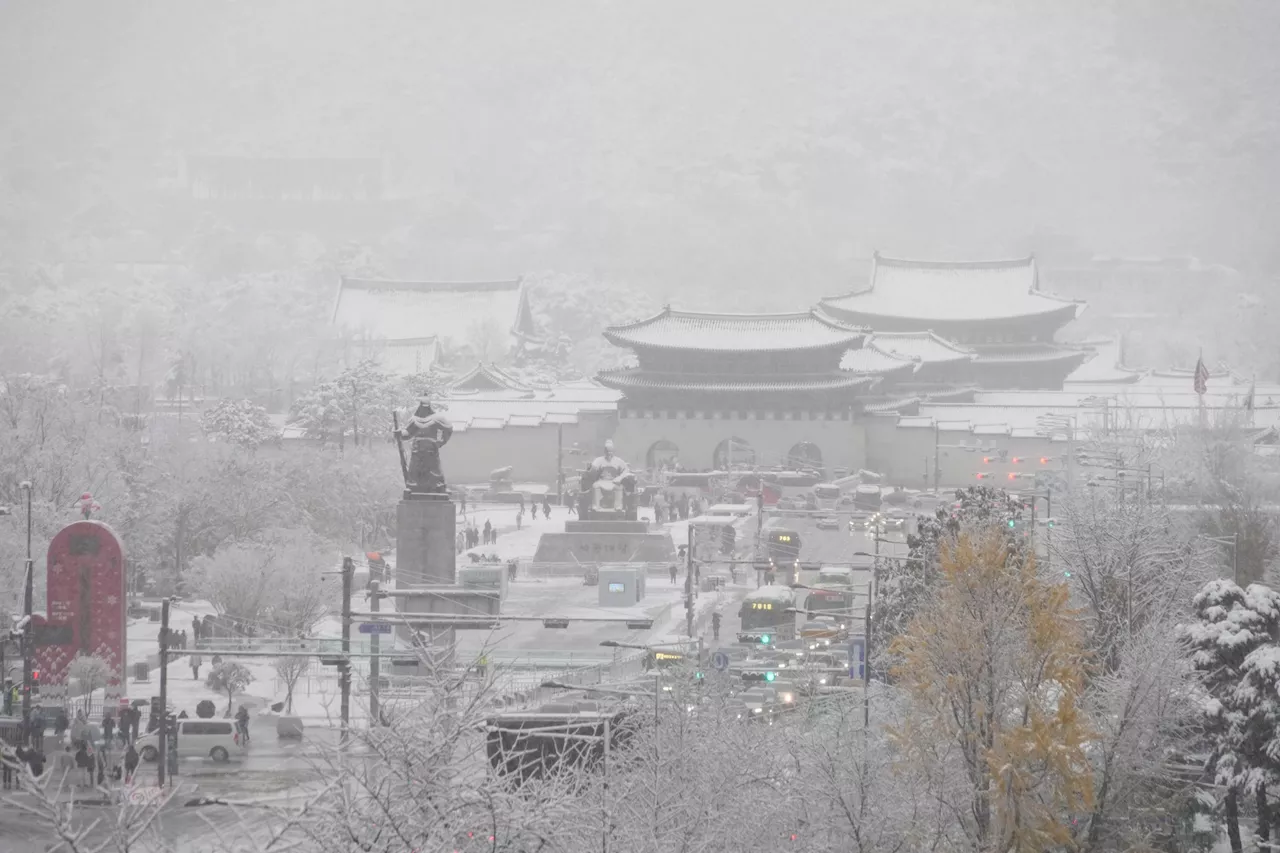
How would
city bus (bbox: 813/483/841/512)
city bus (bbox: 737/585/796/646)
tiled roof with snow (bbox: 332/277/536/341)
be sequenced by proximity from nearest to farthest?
city bus (bbox: 737/585/796/646)
city bus (bbox: 813/483/841/512)
tiled roof with snow (bbox: 332/277/536/341)

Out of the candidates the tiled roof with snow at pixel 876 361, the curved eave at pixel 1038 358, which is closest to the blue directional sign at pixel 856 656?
the tiled roof with snow at pixel 876 361

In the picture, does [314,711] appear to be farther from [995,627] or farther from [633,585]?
[995,627]

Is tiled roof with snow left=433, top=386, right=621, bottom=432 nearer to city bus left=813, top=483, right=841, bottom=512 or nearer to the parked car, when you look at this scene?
city bus left=813, top=483, right=841, bottom=512

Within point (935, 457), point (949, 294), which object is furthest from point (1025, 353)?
point (935, 457)

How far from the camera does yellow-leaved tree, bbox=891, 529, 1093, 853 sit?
1319 cm

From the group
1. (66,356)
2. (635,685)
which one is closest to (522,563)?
(635,685)

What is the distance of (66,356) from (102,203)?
204ft

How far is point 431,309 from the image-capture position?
272 ft

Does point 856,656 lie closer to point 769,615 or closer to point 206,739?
point 769,615

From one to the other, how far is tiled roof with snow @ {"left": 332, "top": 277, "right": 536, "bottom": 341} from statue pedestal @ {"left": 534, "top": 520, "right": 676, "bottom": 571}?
4453 cm

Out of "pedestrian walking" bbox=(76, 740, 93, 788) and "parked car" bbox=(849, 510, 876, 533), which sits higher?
"parked car" bbox=(849, 510, 876, 533)

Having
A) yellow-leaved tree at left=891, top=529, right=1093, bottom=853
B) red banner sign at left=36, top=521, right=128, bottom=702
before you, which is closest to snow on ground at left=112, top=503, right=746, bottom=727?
red banner sign at left=36, top=521, right=128, bottom=702

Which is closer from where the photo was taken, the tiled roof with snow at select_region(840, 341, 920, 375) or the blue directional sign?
the blue directional sign

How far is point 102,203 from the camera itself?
138 meters
